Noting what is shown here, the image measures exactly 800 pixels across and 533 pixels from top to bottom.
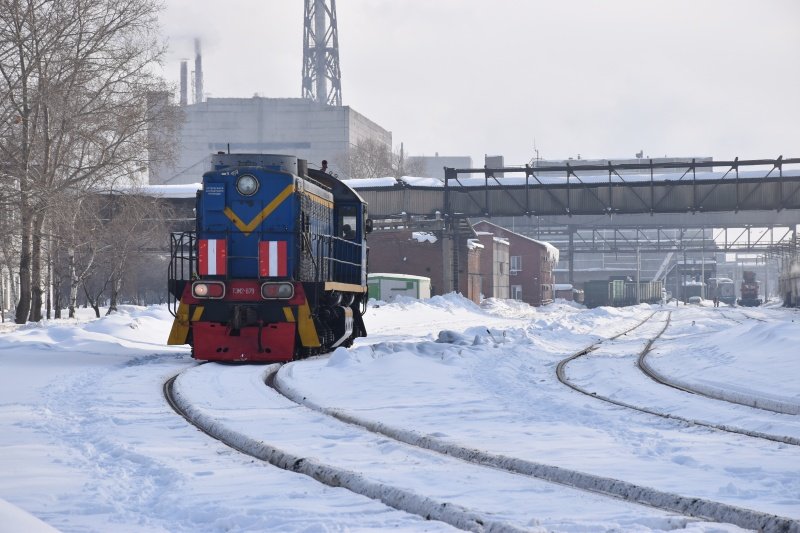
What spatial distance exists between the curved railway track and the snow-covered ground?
0.20 ft

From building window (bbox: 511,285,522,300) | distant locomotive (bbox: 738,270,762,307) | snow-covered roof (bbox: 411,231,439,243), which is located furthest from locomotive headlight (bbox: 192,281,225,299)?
distant locomotive (bbox: 738,270,762,307)

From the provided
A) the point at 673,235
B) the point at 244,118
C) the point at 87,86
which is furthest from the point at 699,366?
the point at 673,235

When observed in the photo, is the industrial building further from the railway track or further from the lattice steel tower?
the railway track

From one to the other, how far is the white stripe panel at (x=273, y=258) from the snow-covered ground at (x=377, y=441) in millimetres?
1737

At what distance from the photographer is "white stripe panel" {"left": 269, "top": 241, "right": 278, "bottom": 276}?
655 inches

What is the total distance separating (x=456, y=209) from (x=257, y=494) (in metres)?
47.8

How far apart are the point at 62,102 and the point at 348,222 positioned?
13525 mm

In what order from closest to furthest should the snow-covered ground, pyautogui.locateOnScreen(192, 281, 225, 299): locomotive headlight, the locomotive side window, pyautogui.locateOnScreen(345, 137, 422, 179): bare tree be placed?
the snow-covered ground, pyautogui.locateOnScreen(192, 281, 225, 299): locomotive headlight, the locomotive side window, pyautogui.locateOnScreen(345, 137, 422, 179): bare tree

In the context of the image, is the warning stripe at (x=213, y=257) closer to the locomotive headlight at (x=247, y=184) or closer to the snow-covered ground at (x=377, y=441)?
the locomotive headlight at (x=247, y=184)

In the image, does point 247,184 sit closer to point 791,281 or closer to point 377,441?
point 377,441

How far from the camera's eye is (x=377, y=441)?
7918 mm

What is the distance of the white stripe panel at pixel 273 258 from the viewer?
54.6 ft

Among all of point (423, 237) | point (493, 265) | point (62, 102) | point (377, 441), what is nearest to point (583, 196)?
point (423, 237)

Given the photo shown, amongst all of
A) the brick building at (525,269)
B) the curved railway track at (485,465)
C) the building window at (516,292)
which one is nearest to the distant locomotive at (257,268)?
the curved railway track at (485,465)
